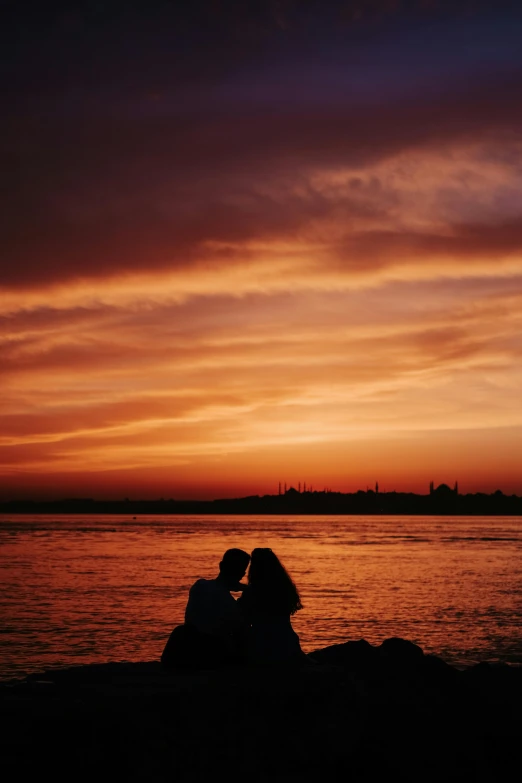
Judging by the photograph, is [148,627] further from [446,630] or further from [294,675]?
[294,675]

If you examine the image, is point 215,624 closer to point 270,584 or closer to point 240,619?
point 240,619

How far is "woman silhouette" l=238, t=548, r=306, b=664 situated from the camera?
27.0 ft

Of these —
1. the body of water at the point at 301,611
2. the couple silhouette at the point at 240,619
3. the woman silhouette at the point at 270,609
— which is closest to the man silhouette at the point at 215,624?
the couple silhouette at the point at 240,619

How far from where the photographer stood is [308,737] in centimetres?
683

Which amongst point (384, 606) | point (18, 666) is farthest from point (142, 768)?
point (384, 606)

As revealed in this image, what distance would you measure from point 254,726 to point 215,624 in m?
1.54

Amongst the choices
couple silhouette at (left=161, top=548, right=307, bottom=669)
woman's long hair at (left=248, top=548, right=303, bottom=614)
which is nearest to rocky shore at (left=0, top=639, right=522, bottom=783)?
couple silhouette at (left=161, top=548, right=307, bottom=669)

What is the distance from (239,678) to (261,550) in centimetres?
132

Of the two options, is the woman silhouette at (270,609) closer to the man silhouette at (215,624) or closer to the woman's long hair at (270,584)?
the woman's long hair at (270,584)

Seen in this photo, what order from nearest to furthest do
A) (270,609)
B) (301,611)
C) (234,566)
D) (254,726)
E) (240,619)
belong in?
(254,726), (234,566), (240,619), (270,609), (301,611)

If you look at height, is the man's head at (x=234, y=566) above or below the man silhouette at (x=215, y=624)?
above

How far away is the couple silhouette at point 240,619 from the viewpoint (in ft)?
26.5

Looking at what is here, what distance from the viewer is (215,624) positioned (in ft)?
26.6

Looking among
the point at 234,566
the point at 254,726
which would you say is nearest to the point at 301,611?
the point at 234,566
